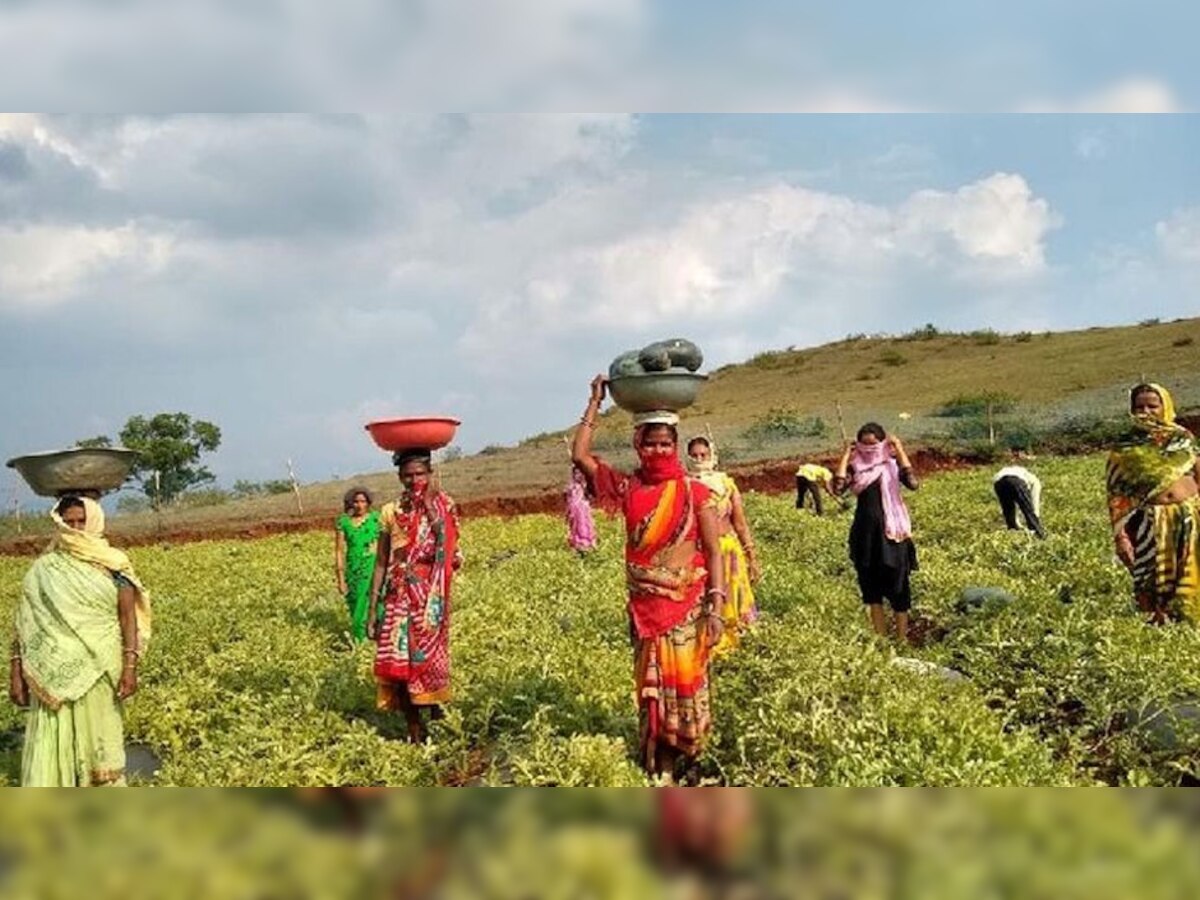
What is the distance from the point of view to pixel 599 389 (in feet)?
17.7

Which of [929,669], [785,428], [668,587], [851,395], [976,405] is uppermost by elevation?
[851,395]

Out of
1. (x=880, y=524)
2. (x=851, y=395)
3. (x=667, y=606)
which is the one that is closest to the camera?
(x=667, y=606)

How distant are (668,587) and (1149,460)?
12.7 feet

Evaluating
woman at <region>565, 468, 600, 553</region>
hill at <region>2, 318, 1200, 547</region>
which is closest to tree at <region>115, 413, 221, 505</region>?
hill at <region>2, 318, 1200, 547</region>

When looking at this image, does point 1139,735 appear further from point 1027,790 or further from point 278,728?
point 1027,790

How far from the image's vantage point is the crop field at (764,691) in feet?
15.8

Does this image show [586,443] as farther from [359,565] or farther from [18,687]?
[359,565]

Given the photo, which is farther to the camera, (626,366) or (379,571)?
(379,571)

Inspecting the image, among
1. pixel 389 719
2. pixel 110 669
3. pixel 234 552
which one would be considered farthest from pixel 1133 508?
pixel 234 552

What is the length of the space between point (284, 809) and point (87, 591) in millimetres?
4939

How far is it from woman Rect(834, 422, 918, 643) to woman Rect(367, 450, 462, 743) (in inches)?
128

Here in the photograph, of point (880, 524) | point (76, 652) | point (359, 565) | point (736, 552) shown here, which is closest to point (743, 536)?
point (736, 552)

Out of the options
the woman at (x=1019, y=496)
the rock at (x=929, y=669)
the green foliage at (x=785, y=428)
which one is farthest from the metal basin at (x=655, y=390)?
the green foliage at (x=785, y=428)

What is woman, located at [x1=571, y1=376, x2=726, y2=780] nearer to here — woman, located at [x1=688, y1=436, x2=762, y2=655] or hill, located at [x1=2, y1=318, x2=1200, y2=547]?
woman, located at [x1=688, y1=436, x2=762, y2=655]
